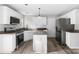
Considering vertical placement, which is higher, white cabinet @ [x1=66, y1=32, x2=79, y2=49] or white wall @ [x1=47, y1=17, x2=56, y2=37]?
white wall @ [x1=47, y1=17, x2=56, y2=37]

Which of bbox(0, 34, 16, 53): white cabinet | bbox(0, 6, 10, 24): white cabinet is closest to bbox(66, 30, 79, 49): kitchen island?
bbox(0, 34, 16, 53): white cabinet

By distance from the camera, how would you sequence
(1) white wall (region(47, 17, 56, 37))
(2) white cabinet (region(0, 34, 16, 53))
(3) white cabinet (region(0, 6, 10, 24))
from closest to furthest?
(2) white cabinet (region(0, 34, 16, 53)) < (3) white cabinet (region(0, 6, 10, 24)) < (1) white wall (region(47, 17, 56, 37))

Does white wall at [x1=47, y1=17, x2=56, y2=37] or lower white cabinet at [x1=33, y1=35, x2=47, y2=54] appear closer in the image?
lower white cabinet at [x1=33, y1=35, x2=47, y2=54]

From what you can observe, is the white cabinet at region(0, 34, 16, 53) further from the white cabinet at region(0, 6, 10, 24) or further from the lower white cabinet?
the lower white cabinet

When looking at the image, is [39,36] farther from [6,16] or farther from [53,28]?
[53,28]

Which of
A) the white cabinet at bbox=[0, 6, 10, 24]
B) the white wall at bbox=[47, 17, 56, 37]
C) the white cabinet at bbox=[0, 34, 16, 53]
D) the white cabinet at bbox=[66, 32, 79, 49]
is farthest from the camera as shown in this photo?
the white wall at bbox=[47, 17, 56, 37]

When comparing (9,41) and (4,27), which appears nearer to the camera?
(9,41)

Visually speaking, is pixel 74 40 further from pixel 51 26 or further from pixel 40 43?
pixel 51 26

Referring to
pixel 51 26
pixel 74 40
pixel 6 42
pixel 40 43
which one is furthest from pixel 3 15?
pixel 51 26
